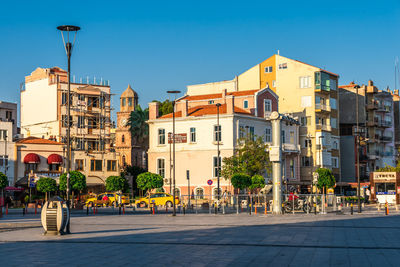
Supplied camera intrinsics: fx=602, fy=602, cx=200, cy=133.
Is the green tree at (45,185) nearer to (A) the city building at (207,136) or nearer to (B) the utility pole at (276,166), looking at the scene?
(A) the city building at (207,136)

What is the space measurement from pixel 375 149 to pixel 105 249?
8517 centimetres

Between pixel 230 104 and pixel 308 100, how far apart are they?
18650mm

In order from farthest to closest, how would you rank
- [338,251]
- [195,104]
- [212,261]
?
[195,104] → [338,251] → [212,261]

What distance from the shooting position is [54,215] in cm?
2256

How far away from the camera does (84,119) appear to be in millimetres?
82875

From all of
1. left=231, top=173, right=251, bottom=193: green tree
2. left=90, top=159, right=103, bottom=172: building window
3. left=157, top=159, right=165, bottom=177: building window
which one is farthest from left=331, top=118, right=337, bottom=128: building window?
left=90, top=159, right=103, bottom=172: building window

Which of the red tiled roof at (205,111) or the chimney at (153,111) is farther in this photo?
the chimney at (153,111)

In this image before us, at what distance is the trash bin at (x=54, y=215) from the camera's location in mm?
22391

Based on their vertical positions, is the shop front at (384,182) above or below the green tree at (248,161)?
below

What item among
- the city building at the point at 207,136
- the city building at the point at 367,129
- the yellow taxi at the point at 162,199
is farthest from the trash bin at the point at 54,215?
the city building at the point at 367,129

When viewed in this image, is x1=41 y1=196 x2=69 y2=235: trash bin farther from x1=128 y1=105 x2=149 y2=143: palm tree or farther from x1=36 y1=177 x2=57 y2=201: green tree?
A: x1=128 y1=105 x2=149 y2=143: palm tree

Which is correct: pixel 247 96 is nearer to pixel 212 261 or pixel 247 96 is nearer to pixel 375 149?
pixel 375 149

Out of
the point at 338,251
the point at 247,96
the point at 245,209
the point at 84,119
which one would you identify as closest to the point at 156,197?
the point at 245,209

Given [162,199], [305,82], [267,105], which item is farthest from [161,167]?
[305,82]
